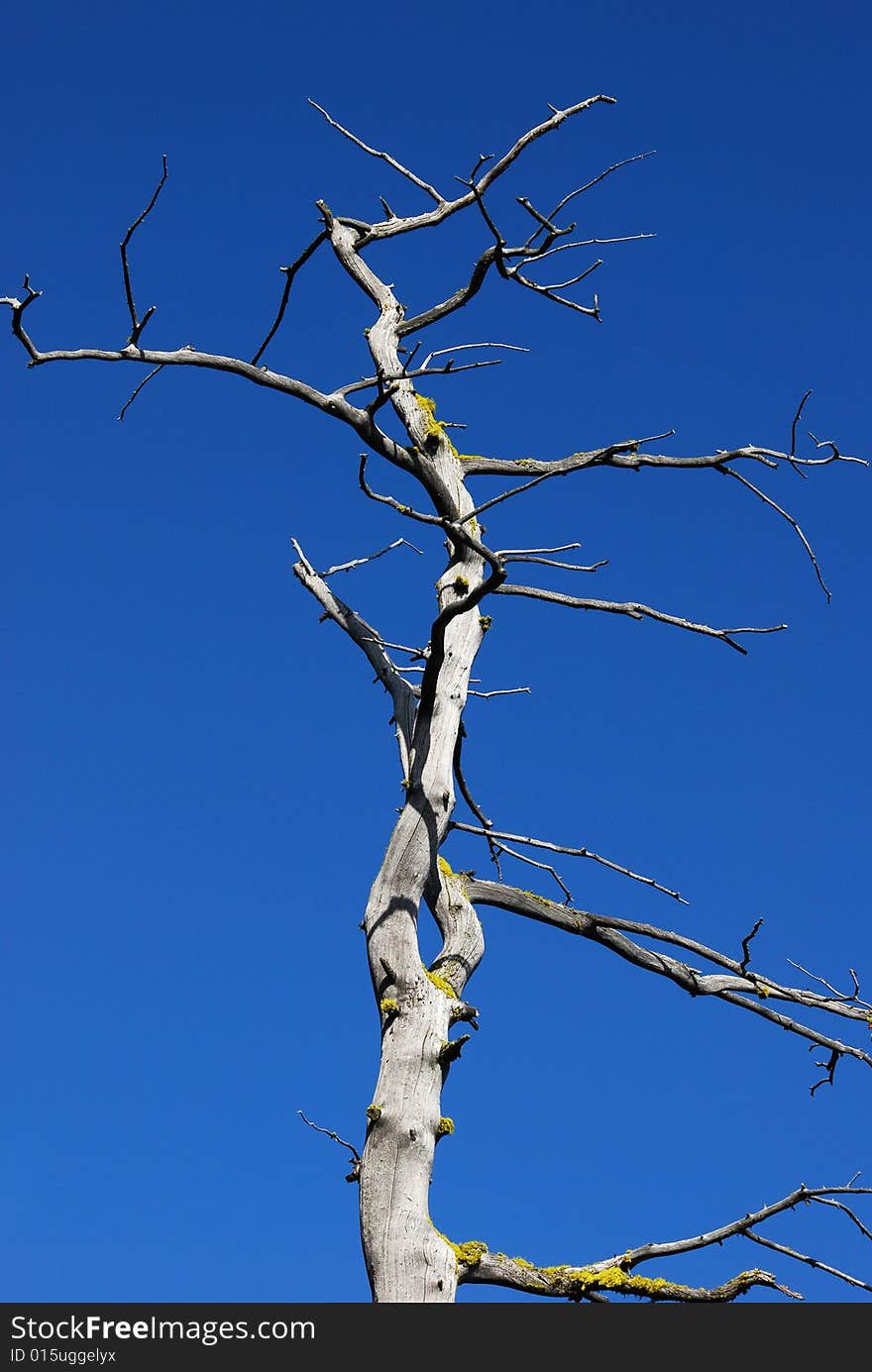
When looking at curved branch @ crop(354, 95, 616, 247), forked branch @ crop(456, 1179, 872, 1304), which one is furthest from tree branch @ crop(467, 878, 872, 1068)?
curved branch @ crop(354, 95, 616, 247)

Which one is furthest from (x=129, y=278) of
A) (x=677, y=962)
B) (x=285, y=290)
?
(x=677, y=962)

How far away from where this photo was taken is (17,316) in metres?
4.30

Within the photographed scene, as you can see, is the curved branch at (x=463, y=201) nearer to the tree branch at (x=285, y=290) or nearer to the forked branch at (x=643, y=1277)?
the tree branch at (x=285, y=290)

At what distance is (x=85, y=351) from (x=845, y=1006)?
14.1ft

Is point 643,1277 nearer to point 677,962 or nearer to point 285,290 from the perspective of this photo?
point 677,962

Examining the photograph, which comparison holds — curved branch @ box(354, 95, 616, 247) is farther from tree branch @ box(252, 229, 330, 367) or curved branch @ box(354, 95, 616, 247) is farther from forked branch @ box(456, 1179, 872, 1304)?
forked branch @ box(456, 1179, 872, 1304)

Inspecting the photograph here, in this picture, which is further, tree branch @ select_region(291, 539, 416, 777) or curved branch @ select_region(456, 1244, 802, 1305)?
tree branch @ select_region(291, 539, 416, 777)

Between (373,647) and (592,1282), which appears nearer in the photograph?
(592,1282)

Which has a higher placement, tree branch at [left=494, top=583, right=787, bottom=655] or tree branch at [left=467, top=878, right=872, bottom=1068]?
tree branch at [left=494, top=583, right=787, bottom=655]

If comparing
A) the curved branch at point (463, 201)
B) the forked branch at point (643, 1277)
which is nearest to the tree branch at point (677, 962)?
the forked branch at point (643, 1277)
